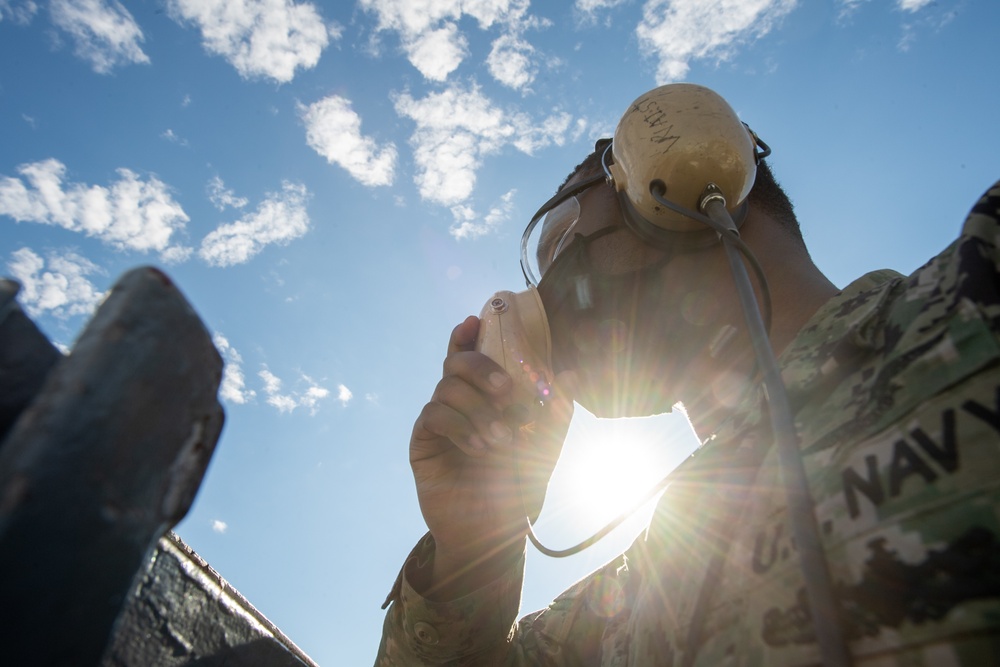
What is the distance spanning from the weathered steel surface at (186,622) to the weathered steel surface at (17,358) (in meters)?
0.29

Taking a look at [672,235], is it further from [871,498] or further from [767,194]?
[871,498]

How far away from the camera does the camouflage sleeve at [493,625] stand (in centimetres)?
226

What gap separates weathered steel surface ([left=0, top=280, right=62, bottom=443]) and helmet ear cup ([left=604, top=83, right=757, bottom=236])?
178 cm

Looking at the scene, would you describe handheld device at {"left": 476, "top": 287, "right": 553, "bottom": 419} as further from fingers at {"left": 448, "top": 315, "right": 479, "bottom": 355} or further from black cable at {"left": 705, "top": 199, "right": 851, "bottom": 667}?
black cable at {"left": 705, "top": 199, "right": 851, "bottom": 667}

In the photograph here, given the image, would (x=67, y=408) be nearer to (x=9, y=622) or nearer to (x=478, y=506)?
(x=9, y=622)

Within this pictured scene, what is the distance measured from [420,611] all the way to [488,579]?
0.96 ft

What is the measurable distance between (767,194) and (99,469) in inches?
129

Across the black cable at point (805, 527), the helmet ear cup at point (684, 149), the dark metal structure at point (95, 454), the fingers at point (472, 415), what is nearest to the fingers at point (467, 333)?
the fingers at point (472, 415)

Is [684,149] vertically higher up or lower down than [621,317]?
higher up

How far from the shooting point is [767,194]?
10.1 ft

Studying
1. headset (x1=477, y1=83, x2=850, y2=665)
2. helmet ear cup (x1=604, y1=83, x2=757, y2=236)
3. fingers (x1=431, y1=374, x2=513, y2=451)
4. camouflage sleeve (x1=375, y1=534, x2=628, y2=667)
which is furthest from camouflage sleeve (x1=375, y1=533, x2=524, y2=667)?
helmet ear cup (x1=604, y1=83, x2=757, y2=236)

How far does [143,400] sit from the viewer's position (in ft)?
1.51

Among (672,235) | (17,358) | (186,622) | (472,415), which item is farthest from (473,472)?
(17,358)

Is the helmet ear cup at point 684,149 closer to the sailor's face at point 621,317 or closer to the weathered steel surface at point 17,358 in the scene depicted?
the sailor's face at point 621,317
